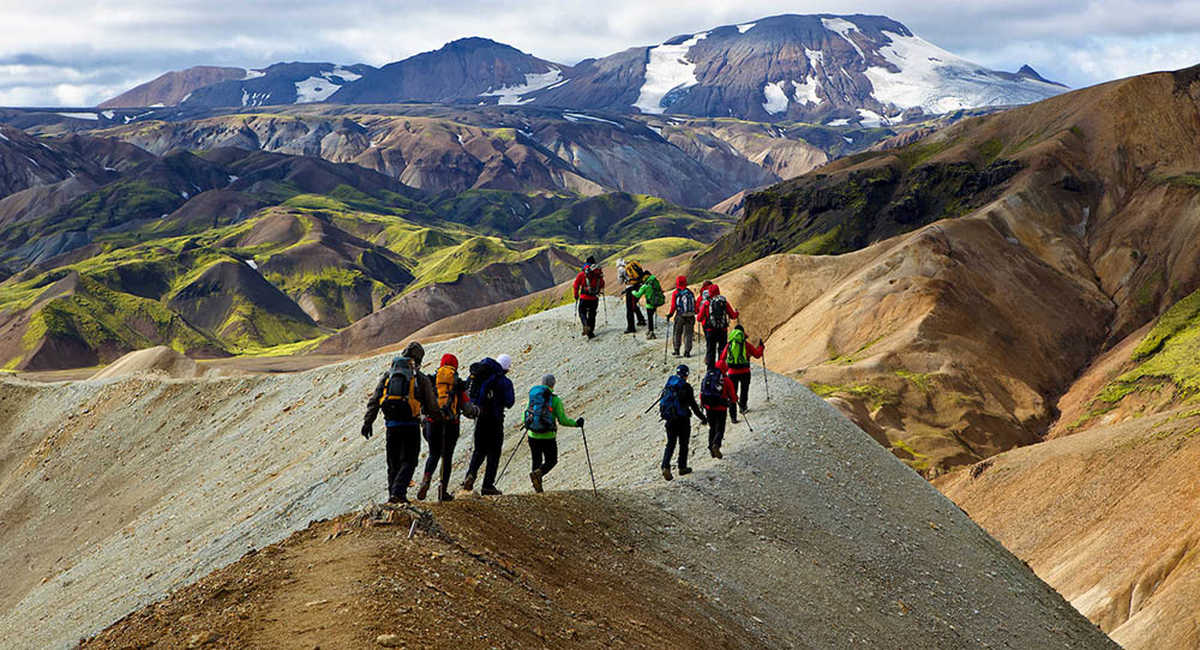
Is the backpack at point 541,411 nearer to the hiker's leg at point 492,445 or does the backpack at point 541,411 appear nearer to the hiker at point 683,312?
the hiker's leg at point 492,445

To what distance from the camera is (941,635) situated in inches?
787

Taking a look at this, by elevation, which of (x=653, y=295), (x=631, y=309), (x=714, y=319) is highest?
(x=714, y=319)

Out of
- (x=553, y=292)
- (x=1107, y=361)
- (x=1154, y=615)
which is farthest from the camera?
(x=553, y=292)

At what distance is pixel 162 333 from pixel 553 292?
63.1m

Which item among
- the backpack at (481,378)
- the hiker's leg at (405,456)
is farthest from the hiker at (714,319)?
the hiker's leg at (405,456)

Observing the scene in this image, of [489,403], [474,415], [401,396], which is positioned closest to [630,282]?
[489,403]

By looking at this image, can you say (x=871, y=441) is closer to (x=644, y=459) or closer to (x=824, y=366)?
(x=644, y=459)

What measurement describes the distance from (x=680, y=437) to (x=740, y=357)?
464 cm

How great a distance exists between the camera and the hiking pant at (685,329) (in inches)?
1219

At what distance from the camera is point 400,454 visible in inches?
667

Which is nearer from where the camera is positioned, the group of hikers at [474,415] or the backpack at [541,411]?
the group of hikers at [474,415]

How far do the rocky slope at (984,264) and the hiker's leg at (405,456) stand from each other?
4554 cm

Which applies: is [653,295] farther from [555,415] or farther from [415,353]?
[415,353]

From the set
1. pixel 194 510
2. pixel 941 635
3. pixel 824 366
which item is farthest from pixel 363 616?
pixel 824 366
